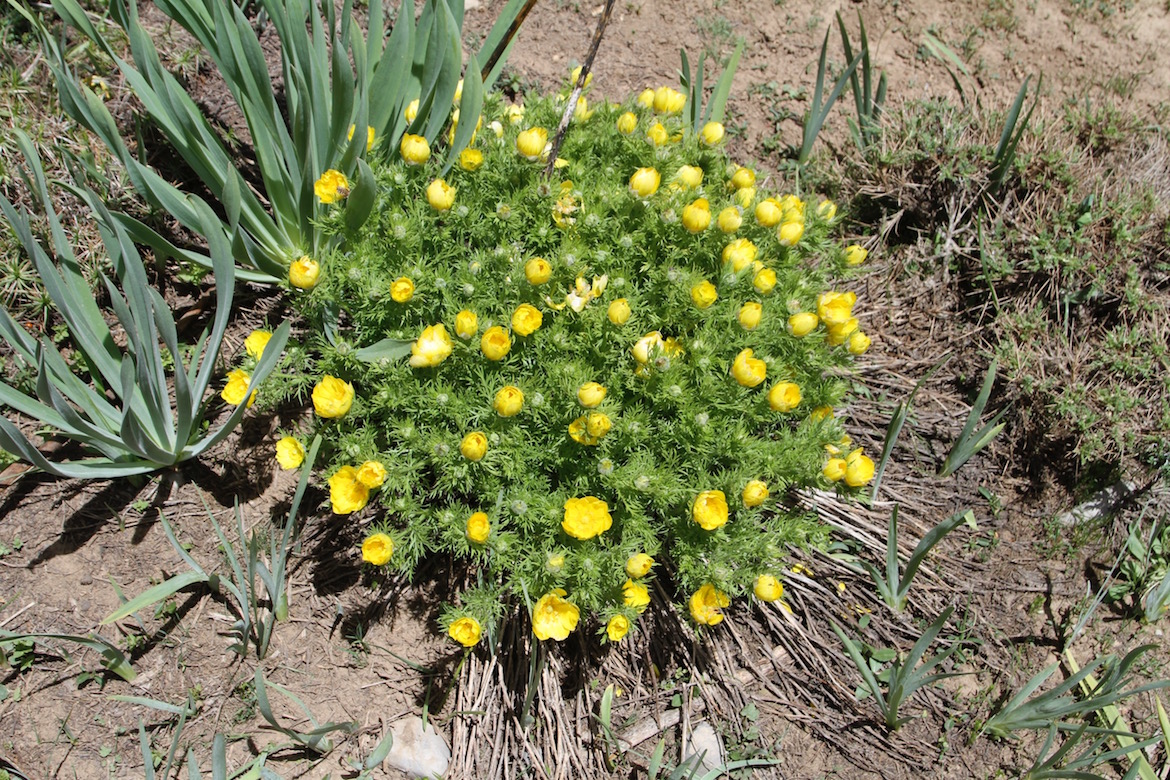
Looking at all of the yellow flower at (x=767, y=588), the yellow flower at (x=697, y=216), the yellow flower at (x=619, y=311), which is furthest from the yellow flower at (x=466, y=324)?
the yellow flower at (x=767, y=588)

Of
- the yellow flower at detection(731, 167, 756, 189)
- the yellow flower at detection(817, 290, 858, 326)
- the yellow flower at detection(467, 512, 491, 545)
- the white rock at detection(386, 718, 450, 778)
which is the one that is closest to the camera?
the yellow flower at detection(467, 512, 491, 545)

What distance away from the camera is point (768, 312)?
235 centimetres

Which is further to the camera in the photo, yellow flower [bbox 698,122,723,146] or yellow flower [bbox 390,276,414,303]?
yellow flower [bbox 698,122,723,146]

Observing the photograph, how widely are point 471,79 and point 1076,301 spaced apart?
2.43 metres

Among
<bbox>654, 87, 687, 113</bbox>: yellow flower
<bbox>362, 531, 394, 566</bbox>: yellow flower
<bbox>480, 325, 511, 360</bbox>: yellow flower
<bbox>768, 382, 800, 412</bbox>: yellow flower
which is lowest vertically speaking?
<bbox>362, 531, 394, 566</bbox>: yellow flower

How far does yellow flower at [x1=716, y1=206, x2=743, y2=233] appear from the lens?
228 centimetres

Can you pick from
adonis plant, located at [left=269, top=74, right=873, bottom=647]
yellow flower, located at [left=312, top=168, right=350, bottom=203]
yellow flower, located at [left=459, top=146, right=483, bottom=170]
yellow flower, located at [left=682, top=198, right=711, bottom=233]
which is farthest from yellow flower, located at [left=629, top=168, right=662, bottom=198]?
yellow flower, located at [left=312, top=168, right=350, bottom=203]

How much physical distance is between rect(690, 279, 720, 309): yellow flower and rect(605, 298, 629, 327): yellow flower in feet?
0.71

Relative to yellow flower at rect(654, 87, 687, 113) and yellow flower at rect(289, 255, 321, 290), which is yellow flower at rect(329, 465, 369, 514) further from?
yellow flower at rect(654, 87, 687, 113)

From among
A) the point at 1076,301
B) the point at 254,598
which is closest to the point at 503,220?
the point at 254,598

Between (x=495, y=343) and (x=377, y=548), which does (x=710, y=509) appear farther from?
(x=377, y=548)

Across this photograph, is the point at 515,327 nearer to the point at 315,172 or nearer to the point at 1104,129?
the point at 315,172

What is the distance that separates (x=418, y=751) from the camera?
7.73ft

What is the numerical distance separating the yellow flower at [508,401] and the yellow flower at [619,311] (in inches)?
13.3
